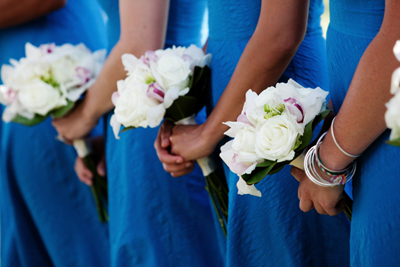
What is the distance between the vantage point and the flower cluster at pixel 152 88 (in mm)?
1229

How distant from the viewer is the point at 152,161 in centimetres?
165

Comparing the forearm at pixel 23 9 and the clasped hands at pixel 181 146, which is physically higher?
the forearm at pixel 23 9

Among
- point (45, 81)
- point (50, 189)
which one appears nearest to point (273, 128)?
point (45, 81)

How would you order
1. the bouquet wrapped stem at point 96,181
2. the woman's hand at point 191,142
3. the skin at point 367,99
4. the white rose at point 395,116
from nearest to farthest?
the white rose at point 395,116 → the skin at point 367,99 → the woman's hand at point 191,142 → the bouquet wrapped stem at point 96,181

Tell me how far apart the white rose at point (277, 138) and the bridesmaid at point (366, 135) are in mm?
85

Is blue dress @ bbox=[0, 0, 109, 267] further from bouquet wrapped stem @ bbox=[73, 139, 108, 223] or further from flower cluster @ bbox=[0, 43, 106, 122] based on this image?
flower cluster @ bbox=[0, 43, 106, 122]

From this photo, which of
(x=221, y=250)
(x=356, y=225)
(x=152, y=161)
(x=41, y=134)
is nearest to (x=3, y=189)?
(x=41, y=134)

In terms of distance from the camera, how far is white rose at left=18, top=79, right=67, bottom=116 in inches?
65.1

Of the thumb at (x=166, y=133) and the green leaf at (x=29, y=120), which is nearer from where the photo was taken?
the thumb at (x=166, y=133)

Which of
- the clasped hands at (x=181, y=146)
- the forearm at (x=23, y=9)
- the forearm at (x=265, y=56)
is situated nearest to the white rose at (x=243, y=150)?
the forearm at (x=265, y=56)

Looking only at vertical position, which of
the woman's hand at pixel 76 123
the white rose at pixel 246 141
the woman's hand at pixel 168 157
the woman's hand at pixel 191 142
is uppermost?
the white rose at pixel 246 141

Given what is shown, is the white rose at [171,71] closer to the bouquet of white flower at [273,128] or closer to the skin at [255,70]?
the skin at [255,70]

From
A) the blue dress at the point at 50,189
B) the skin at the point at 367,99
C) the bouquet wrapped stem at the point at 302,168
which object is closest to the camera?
the skin at the point at 367,99

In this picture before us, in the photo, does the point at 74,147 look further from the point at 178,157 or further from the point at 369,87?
the point at 369,87
